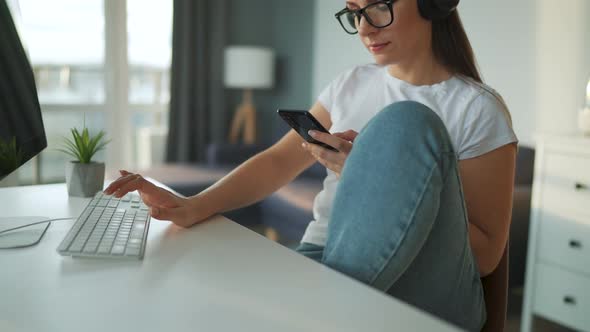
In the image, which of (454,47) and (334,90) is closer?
(454,47)

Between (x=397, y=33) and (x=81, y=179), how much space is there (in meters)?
0.76

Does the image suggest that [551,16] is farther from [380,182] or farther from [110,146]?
[110,146]

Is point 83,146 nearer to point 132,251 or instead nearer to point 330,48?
point 132,251

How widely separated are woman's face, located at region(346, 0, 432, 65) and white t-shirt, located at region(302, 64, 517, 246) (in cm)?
9

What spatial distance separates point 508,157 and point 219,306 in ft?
2.35

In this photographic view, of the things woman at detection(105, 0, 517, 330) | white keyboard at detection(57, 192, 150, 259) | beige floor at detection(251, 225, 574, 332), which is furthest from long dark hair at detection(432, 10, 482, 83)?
beige floor at detection(251, 225, 574, 332)

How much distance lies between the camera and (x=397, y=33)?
4.11 feet

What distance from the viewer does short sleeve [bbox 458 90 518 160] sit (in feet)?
3.70

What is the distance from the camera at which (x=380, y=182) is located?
28.6 inches

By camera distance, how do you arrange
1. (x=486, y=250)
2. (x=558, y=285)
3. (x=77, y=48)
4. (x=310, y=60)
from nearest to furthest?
(x=486, y=250), (x=558, y=285), (x=77, y=48), (x=310, y=60)

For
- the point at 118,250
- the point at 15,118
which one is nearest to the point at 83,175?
the point at 15,118

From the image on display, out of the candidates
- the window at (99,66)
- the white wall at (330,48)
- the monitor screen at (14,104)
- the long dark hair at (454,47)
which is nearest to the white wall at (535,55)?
the white wall at (330,48)

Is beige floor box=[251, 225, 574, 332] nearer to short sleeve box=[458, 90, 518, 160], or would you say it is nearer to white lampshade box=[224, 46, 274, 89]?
short sleeve box=[458, 90, 518, 160]

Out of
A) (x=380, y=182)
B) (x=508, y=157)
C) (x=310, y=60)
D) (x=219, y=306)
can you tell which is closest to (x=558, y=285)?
(x=508, y=157)
